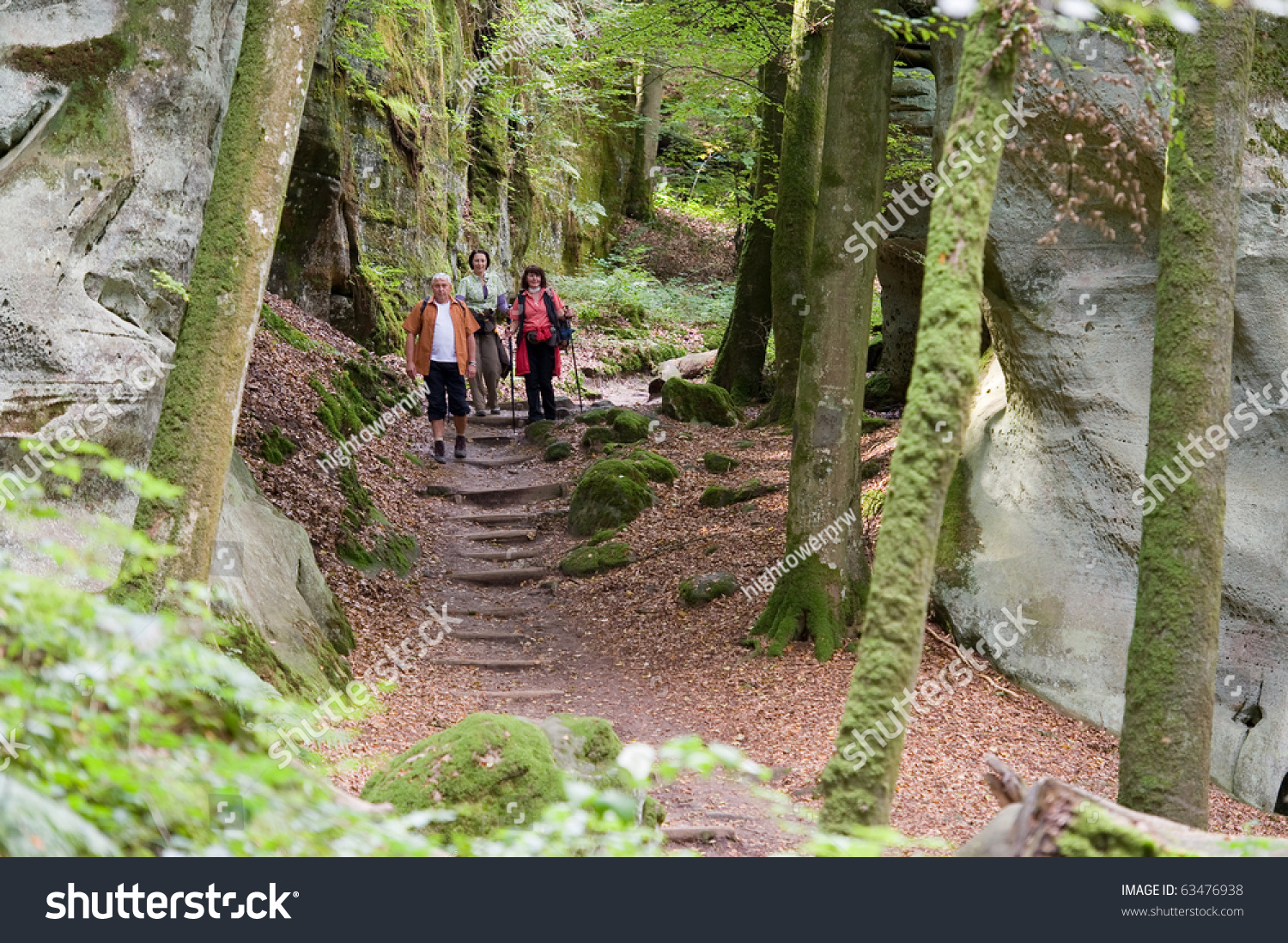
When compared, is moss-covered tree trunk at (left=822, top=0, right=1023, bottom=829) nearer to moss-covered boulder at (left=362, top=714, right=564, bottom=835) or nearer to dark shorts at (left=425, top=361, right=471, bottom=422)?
moss-covered boulder at (left=362, top=714, right=564, bottom=835)

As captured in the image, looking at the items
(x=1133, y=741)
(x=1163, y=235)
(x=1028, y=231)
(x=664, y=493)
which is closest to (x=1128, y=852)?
(x=1133, y=741)

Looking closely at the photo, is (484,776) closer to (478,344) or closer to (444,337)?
(444,337)

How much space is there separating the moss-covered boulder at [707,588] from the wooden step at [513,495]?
121 inches

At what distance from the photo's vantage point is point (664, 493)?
12.0m

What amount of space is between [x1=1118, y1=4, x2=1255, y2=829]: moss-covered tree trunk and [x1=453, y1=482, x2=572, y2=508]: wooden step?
797cm

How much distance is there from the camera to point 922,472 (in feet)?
12.3

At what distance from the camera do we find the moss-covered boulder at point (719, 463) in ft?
40.9

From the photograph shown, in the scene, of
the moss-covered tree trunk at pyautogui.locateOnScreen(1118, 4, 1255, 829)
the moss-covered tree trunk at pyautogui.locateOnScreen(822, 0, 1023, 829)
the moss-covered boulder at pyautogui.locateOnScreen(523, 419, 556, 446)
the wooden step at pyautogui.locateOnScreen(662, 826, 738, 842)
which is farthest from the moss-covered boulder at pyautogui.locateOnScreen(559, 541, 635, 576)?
the moss-covered tree trunk at pyautogui.locateOnScreen(822, 0, 1023, 829)

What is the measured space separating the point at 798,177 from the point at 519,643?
6.96m

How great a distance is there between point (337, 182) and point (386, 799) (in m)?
11.1

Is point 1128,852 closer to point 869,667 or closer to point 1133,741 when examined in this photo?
point 869,667
